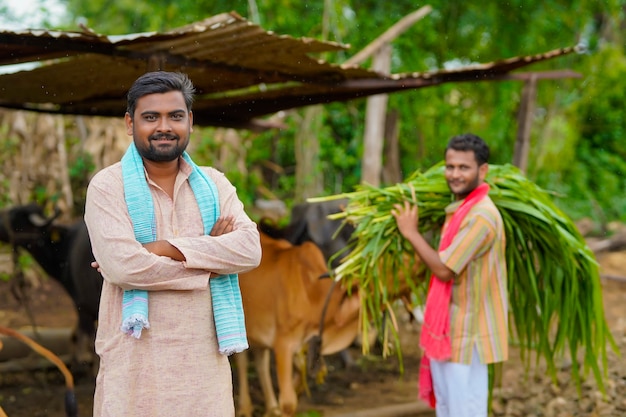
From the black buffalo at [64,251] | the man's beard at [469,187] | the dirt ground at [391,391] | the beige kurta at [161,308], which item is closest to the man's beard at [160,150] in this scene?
the beige kurta at [161,308]

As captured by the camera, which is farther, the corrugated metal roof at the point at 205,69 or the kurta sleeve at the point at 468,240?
the corrugated metal roof at the point at 205,69

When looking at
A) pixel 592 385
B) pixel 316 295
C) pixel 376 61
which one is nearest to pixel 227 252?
pixel 316 295

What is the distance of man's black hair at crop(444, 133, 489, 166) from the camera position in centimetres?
408

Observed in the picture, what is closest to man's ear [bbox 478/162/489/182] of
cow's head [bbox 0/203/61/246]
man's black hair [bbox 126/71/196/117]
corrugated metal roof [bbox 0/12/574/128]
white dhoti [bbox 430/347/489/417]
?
white dhoti [bbox 430/347/489/417]

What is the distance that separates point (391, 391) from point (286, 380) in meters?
1.77

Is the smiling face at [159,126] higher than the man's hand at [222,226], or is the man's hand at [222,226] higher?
the smiling face at [159,126]

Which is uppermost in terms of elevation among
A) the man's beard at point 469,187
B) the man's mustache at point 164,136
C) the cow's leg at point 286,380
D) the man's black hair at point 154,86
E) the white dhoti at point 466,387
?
the man's black hair at point 154,86

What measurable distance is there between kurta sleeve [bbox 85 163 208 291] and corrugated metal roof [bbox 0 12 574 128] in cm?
139

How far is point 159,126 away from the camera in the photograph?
2729mm

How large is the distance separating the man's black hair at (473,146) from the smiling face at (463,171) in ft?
0.06

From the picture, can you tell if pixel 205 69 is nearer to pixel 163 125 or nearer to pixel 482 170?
pixel 482 170

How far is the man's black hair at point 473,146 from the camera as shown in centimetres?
408

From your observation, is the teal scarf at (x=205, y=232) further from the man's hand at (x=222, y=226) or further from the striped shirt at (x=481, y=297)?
the striped shirt at (x=481, y=297)

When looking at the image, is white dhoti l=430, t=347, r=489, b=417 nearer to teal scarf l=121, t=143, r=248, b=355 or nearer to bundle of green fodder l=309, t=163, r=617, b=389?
bundle of green fodder l=309, t=163, r=617, b=389
